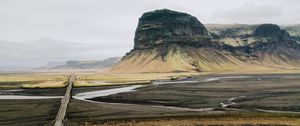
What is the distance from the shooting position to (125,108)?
212 ft

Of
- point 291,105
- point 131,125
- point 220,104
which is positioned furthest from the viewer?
point 220,104

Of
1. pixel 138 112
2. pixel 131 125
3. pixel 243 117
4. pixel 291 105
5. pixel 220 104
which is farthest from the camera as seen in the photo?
pixel 220 104

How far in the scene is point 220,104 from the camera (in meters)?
68.5

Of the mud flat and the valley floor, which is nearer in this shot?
the valley floor

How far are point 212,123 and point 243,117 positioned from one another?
246 inches

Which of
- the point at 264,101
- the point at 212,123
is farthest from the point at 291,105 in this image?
the point at 212,123

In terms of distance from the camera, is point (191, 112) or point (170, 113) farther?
point (191, 112)

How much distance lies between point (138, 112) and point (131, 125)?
448 inches

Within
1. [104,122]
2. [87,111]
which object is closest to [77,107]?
[87,111]

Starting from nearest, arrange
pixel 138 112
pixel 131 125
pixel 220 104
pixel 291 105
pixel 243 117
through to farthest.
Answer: pixel 131 125
pixel 243 117
pixel 138 112
pixel 291 105
pixel 220 104

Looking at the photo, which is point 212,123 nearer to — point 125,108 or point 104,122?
point 104,122

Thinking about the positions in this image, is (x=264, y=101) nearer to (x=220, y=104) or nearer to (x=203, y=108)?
(x=220, y=104)

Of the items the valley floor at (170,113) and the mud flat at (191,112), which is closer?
the valley floor at (170,113)

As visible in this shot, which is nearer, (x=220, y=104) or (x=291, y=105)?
(x=291, y=105)
